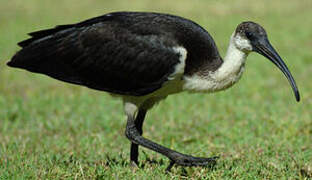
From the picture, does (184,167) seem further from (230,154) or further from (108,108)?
(108,108)

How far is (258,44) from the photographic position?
16.3 ft

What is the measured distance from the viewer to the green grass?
194 inches

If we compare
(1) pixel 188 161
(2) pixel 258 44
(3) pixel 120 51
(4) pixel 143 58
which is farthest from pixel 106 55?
(2) pixel 258 44

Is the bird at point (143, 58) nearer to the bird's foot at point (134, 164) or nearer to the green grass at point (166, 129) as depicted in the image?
the bird's foot at point (134, 164)

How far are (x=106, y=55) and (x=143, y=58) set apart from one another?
44 centimetres

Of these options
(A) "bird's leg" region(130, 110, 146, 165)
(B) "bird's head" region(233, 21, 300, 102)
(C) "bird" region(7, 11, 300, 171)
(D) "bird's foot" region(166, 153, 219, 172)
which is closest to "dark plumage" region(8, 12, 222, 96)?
(C) "bird" region(7, 11, 300, 171)

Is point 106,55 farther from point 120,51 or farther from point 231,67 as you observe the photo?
point 231,67

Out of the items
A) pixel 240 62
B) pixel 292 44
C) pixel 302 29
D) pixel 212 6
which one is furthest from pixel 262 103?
pixel 212 6

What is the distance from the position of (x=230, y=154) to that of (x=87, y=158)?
162cm

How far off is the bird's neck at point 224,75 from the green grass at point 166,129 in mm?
819

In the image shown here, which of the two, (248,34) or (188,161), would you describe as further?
(248,34)

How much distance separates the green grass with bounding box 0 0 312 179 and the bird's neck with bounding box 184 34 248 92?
82 cm

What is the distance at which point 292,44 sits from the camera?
15.7 m

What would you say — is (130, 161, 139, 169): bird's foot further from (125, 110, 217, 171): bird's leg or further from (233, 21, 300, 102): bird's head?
(233, 21, 300, 102): bird's head
